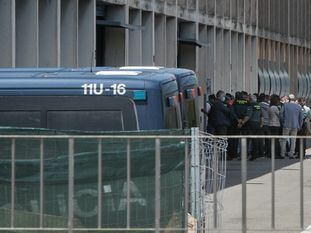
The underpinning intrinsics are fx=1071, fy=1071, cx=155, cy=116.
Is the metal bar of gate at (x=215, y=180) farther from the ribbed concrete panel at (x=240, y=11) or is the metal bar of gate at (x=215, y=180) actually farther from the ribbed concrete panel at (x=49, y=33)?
the ribbed concrete panel at (x=240, y=11)

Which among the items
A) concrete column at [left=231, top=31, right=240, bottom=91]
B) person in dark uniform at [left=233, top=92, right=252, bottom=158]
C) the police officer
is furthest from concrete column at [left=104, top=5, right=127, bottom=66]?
concrete column at [left=231, top=31, right=240, bottom=91]

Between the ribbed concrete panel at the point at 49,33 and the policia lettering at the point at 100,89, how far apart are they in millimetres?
14986

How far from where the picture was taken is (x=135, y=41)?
32500 mm

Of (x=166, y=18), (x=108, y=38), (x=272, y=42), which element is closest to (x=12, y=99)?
(x=108, y=38)

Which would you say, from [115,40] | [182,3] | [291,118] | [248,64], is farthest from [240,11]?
[291,118]

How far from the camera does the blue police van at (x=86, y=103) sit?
10.6 m

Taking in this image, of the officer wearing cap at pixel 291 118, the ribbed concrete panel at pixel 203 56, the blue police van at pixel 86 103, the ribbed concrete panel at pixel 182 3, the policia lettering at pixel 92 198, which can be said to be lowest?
the officer wearing cap at pixel 291 118

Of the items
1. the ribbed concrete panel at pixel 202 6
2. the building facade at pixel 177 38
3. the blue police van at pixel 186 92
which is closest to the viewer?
the blue police van at pixel 186 92

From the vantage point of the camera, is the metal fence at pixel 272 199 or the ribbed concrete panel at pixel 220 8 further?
the ribbed concrete panel at pixel 220 8

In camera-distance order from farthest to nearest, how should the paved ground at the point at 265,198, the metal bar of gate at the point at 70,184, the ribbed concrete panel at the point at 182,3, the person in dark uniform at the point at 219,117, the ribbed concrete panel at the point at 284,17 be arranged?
1. the ribbed concrete panel at the point at 284,17
2. the ribbed concrete panel at the point at 182,3
3. the person in dark uniform at the point at 219,117
4. the paved ground at the point at 265,198
5. the metal bar of gate at the point at 70,184

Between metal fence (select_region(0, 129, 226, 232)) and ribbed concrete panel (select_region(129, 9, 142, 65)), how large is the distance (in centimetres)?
2315

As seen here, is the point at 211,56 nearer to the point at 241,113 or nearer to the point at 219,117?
the point at 241,113

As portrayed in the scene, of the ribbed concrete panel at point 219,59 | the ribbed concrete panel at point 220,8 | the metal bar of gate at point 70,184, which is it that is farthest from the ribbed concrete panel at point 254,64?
the metal bar of gate at point 70,184

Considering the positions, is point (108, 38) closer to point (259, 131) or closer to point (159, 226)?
point (259, 131)
